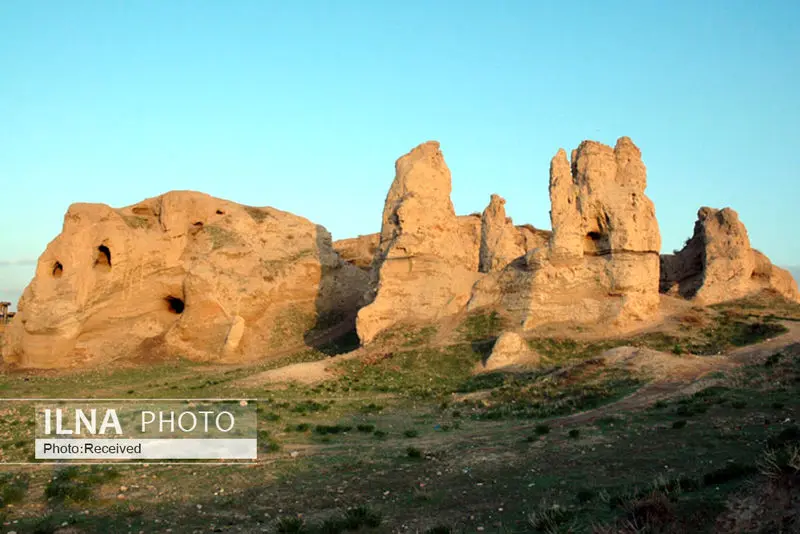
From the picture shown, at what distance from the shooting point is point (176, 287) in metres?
38.8

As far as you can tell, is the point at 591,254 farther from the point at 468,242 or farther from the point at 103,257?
the point at 103,257

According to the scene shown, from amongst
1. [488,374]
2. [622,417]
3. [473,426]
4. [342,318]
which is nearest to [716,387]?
[622,417]

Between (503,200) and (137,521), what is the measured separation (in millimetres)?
37674

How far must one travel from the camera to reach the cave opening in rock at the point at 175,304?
39.8 m

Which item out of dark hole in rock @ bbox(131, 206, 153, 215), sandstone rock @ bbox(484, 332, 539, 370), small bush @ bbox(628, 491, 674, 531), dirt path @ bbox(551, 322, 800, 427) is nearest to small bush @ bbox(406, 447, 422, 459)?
dirt path @ bbox(551, 322, 800, 427)

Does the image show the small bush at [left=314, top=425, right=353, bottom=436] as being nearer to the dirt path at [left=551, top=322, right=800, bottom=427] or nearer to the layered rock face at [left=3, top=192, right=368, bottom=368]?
the dirt path at [left=551, top=322, right=800, bottom=427]

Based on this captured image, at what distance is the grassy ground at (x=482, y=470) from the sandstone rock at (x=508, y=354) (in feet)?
14.6

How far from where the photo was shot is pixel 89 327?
36438mm

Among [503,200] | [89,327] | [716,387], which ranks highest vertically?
[503,200]

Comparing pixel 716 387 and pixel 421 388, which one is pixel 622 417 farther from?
pixel 421 388

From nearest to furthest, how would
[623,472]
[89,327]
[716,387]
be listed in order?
[623,472], [716,387], [89,327]

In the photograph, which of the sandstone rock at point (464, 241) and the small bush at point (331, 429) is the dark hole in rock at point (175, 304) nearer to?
the sandstone rock at point (464, 241)

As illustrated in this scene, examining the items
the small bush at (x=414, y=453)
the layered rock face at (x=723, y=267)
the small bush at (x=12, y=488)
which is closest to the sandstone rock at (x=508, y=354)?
Answer: the small bush at (x=414, y=453)

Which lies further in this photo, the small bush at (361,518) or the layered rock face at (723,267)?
the layered rock face at (723,267)
